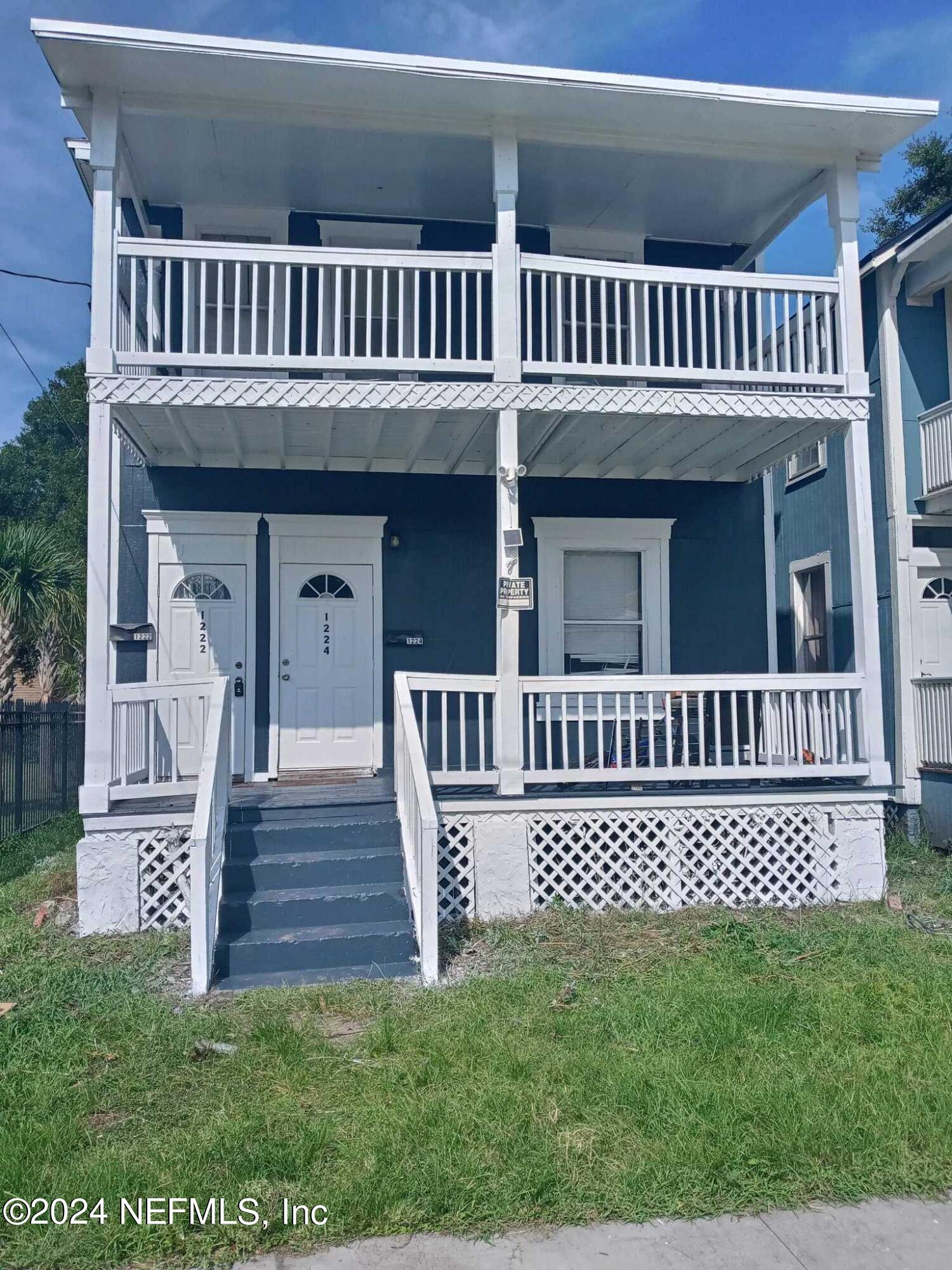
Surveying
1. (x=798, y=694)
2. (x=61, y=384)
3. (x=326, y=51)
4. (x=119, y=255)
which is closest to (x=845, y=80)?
(x=326, y=51)

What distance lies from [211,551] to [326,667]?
5.02ft

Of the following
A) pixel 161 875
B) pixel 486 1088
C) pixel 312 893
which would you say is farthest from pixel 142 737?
pixel 486 1088

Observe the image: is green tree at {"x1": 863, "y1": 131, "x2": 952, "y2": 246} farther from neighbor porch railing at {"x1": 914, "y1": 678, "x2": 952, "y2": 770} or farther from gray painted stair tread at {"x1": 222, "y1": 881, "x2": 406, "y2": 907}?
gray painted stair tread at {"x1": 222, "y1": 881, "x2": 406, "y2": 907}

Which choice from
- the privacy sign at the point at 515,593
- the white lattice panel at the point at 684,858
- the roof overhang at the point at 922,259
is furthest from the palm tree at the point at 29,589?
the roof overhang at the point at 922,259

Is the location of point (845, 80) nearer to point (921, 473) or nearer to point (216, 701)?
point (921, 473)

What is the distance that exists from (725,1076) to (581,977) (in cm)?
144

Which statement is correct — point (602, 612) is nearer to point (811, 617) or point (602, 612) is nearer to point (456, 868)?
point (456, 868)

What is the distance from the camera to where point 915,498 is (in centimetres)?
958

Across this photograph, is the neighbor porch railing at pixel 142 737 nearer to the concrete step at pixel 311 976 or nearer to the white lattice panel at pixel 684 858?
the concrete step at pixel 311 976

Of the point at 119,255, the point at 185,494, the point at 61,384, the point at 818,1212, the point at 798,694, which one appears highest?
the point at 61,384

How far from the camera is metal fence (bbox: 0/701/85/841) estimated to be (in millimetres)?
9219

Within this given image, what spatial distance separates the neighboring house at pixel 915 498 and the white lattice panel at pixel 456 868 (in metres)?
5.01

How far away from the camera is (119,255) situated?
6.67 m

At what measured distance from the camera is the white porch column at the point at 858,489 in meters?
7.11
